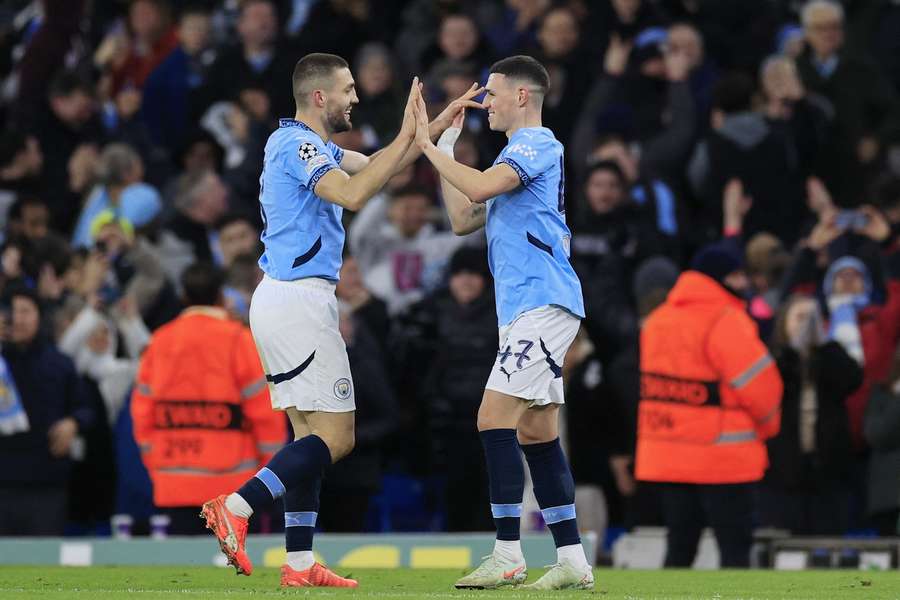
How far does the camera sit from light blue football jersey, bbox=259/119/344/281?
29.7 feet

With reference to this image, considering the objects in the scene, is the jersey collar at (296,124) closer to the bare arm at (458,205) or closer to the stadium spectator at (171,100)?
the bare arm at (458,205)

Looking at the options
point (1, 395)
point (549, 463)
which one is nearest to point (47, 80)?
point (1, 395)

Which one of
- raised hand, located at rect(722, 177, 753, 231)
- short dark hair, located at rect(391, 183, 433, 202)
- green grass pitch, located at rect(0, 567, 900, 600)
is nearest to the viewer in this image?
green grass pitch, located at rect(0, 567, 900, 600)

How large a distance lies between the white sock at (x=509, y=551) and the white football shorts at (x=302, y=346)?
0.98m

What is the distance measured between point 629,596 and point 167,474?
4.36 m

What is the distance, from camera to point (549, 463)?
8.93 metres

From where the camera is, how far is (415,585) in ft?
30.7

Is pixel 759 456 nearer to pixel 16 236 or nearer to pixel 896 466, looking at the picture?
pixel 896 466

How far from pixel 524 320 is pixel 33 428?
5.34 metres

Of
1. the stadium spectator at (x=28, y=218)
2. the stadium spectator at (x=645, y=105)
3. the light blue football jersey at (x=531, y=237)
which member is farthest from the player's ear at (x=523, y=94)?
the stadium spectator at (x=28, y=218)

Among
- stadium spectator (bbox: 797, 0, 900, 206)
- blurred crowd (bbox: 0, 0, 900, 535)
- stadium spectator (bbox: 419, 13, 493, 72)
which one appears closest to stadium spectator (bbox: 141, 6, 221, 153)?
blurred crowd (bbox: 0, 0, 900, 535)

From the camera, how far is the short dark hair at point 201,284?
12.1m

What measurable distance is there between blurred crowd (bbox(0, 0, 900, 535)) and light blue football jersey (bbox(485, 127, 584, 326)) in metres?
4.08

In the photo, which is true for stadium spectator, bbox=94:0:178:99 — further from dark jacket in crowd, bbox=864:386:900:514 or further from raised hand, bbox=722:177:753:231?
dark jacket in crowd, bbox=864:386:900:514
